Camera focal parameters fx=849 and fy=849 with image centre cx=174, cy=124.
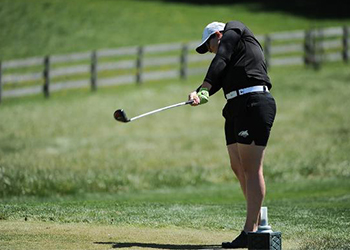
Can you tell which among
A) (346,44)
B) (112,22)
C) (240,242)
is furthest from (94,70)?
(240,242)

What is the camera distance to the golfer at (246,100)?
295 inches

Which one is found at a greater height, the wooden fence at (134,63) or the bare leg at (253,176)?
the wooden fence at (134,63)

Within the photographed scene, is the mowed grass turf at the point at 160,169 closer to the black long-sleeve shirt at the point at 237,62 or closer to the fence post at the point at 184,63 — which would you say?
the fence post at the point at 184,63

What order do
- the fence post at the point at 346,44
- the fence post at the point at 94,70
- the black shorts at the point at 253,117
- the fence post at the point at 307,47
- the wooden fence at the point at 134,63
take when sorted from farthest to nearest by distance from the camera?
1. the fence post at the point at 346,44
2. the fence post at the point at 307,47
3. the fence post at the point at 94,70
4. the wooden fence at the point at 134,63
5. the black shorts at the point at 253,117

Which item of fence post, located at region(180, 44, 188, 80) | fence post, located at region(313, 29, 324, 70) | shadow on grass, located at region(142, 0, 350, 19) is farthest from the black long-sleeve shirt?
shadow on grass, located at region(142, 0, 350, 19)

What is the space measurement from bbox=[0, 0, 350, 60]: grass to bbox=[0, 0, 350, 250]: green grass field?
0.14 meters

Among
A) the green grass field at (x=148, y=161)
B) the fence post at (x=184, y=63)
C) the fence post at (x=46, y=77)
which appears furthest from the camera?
the fence post at (x=184, y=63)

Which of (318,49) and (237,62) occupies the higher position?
(318,49)

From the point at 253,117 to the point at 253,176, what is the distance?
52cm

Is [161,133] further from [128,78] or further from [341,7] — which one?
[341,7]

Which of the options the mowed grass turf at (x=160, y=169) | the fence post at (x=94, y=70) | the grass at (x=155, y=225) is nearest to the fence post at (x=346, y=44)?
the mowed grass turf at (x=160, y=169)

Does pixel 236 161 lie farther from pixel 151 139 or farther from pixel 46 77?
pixel 46 77

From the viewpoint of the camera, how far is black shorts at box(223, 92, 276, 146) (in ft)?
24.5

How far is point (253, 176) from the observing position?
751 cm
